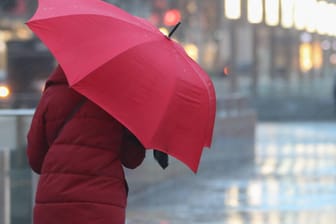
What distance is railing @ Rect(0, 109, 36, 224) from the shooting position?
696cm

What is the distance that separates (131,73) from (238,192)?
302 inches

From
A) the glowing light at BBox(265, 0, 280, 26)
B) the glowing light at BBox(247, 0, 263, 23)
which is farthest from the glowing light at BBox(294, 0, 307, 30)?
the glowing light at BBox(247, 0, 263, 23)

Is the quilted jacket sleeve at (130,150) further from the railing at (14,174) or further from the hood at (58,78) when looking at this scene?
the railing at (14,174)

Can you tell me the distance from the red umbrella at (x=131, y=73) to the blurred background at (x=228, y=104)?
10.1ft

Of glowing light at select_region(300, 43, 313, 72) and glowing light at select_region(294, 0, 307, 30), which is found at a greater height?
glowing light at select_region(294, 0, 307, 30)

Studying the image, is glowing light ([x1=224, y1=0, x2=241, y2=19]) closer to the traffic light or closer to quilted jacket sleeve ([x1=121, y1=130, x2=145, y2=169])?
the traffic light

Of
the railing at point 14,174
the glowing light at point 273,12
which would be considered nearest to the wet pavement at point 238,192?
the railing at point 14,174

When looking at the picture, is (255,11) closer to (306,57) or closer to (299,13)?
(299,13)

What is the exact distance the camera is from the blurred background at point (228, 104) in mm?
7086

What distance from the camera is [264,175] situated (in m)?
13.5

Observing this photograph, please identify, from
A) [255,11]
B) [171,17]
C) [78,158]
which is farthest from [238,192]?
[255,11]

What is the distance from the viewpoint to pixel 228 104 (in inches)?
613

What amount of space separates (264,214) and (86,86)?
5.92 metres

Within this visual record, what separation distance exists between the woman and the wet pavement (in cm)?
505
